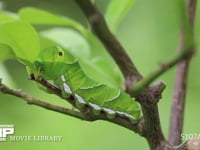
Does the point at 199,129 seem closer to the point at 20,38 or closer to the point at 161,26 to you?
the point at 161,26

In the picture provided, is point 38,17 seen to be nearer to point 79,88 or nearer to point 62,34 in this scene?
point 62,34

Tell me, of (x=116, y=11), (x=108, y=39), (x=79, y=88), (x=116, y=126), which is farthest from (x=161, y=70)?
(x=116, y=126)

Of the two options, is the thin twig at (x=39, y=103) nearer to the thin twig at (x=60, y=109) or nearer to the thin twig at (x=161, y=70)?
the thin twig at (x=60, y=109)

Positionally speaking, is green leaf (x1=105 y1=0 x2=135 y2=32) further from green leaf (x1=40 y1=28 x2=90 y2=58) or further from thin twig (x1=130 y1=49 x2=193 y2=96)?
thin twig (x1=130 y1=49 x2=193 y2=96)

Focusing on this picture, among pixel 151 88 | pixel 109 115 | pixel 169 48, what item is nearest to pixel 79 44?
pixel 109 115

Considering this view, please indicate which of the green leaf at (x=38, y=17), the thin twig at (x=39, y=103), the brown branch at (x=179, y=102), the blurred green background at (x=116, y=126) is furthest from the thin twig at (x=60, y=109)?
the blurred green background at (x=116, y=126)

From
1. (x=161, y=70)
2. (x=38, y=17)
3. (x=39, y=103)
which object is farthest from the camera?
(x=38, y=17)
